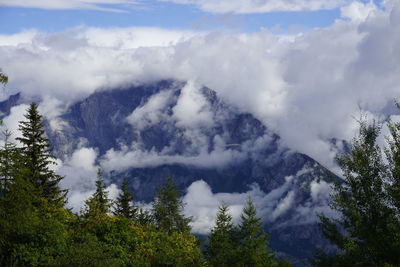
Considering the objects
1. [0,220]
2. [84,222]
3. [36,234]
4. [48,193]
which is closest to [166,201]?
[48,193]

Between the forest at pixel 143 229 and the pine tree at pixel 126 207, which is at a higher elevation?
the pine tree at pixel 126 207

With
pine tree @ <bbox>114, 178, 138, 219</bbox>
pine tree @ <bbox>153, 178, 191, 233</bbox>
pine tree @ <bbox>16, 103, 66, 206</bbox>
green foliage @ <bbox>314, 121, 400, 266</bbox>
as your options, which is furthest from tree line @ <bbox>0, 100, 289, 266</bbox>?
pine tree @ <bbox>114, 178, 138, 219</bbox>

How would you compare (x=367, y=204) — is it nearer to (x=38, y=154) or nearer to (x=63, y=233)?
(x=63, y=233)

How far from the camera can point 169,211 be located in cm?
9769

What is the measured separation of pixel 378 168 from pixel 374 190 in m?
1.36

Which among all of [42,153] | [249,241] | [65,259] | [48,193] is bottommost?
[65,259]

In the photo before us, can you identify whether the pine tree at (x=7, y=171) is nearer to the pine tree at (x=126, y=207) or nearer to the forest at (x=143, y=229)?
the forest at (x=143, y=229)

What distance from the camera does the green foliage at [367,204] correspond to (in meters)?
29.2

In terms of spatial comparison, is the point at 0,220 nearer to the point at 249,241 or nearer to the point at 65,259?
the point at 65,259

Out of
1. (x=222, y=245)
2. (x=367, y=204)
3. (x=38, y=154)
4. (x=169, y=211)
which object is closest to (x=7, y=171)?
(x=38, y=154)

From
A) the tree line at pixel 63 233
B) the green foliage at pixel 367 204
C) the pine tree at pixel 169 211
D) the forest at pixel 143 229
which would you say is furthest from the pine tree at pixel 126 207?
the green foliage at pixel 367 204

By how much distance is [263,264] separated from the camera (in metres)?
46.2

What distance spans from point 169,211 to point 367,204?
69571 millimetres

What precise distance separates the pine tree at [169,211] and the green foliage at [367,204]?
62.9 m
